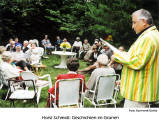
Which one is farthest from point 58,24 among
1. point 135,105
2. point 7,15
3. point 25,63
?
point 135,105

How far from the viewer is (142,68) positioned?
1.80 metres

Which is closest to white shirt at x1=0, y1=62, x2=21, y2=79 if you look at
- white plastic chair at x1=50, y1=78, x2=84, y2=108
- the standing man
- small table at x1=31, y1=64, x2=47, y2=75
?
white plastic chair at x1=50, y1=78, x2=84, y2=108

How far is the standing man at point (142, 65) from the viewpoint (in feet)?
5.72

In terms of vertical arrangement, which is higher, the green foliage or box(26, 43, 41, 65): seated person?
the green foliage

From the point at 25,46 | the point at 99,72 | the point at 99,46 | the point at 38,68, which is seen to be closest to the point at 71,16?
the point at 99,72

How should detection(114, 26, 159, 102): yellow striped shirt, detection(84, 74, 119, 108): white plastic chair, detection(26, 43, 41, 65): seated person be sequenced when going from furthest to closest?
detection(26, 43, 41, 65): seated person, detection(84, 74, 119, 108): white plastic chair, detection(114, 26, 159, 102): yellow striped shirt

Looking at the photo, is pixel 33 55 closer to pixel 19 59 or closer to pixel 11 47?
pixel 19 59

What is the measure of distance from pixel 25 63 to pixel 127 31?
3.19m

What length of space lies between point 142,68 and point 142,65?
0.20ft

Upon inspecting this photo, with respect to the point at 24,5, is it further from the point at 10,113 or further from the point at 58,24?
the point at 10,113

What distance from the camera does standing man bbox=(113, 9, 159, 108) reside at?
5.72 feet

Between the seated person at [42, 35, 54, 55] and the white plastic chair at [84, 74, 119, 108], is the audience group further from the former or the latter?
the white plastic chair at [84, 74, 119, 108]

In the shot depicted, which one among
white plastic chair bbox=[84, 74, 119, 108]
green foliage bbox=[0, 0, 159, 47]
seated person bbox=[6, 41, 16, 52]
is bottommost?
white plastic chair bbox=[84, 74, 119, 108]

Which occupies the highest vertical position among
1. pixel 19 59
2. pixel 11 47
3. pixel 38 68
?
pixel 11 47
